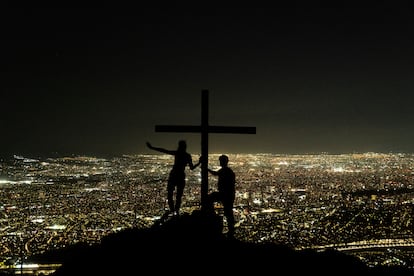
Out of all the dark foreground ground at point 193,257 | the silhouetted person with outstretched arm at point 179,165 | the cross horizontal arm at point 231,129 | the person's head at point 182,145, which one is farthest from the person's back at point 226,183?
the cross horizontal arm at point 231,129

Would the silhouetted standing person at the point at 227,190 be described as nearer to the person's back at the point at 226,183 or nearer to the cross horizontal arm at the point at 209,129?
the person's back at the point at 226,183

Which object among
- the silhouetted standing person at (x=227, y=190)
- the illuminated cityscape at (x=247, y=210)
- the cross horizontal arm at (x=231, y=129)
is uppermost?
the cross horizontal arm at (x=231, y=129)

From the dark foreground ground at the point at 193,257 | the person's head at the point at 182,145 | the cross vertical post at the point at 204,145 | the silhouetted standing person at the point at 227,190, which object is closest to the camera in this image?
the dark foreground ground at the point at 193,257

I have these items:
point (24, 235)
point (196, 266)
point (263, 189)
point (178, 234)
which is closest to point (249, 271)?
A: point (196, 266)

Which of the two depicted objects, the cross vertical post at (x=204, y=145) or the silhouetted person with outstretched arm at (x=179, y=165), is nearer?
the silhouetted person with outstretched arm at (x=179, y=165)

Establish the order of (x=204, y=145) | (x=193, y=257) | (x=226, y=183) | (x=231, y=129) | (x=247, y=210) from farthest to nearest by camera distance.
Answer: (x=247, y=210) < (x=231, y=129) < (x=204, y=145) < (x=226, y=183) < (x=193, y=257)

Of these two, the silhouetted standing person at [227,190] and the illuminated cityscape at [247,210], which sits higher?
the silhouetted standing person at [227,190]

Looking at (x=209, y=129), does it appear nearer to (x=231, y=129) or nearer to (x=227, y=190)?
(x=231, y=129)

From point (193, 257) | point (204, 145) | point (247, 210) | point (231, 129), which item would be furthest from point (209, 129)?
point (247, 210)
